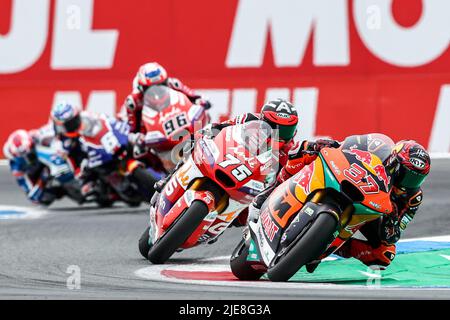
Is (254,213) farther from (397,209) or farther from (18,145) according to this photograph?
(18,145)

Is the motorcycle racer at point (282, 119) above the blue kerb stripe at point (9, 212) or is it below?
above

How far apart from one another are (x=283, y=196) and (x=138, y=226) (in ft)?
15.3

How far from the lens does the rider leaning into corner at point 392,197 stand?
7879mm

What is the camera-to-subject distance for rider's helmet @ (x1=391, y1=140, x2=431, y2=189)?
788 cm

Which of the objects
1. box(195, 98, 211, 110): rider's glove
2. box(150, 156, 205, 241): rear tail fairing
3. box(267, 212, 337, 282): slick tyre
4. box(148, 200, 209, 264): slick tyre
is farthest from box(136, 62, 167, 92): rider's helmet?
box(267, 212, 337, 282): slick tyre

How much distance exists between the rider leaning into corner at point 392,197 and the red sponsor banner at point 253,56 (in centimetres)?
582

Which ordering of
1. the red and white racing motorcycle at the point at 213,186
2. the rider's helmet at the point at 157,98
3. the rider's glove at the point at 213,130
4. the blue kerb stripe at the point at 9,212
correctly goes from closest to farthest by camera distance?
the red and white racing motorcycle at the point at 213,186
the rider's glove at the point at 213,130
the rider's helmet at the point at 157,98
the blue kerb stripe at the point at 9,212

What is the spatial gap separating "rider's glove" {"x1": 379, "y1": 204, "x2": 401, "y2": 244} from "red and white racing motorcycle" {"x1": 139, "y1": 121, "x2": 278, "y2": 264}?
0.89m

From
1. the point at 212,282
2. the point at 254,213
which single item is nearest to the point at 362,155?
the point at 254,213

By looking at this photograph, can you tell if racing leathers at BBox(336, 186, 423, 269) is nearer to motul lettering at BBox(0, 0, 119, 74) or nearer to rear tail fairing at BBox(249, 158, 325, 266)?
rear tail fairing at BBox(249, 158, 325, 266)

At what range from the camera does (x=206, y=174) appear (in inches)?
348

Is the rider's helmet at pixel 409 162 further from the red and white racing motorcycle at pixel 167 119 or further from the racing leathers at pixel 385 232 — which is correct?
the red and white racing motorcycle at pixel 167 119

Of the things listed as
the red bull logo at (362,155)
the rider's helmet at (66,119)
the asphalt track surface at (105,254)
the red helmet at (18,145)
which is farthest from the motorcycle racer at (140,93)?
the red bull logo at (362,155)
